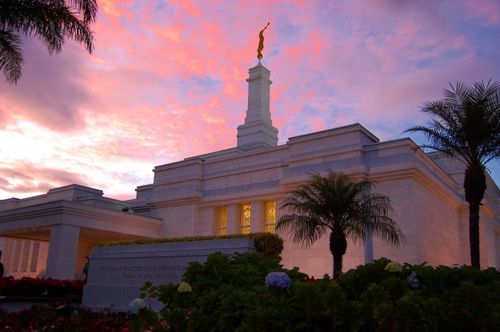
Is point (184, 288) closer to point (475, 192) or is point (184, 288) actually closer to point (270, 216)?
point (475, 192)

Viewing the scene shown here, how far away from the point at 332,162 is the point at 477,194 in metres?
7.56

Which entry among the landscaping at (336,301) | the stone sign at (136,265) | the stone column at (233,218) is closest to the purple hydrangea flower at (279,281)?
the landscaping at (336,301)

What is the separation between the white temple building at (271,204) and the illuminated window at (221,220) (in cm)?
6

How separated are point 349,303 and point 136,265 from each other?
478 inches

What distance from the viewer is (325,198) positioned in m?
17.0

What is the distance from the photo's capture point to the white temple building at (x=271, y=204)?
21.6 m

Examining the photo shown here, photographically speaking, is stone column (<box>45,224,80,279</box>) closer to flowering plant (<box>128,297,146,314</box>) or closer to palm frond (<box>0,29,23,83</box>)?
palm frond (<box>0,29,23,83</box>)

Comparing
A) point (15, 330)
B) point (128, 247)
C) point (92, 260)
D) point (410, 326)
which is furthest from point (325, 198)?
point (410, 326)

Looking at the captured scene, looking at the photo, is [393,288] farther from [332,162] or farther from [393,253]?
[332,162]

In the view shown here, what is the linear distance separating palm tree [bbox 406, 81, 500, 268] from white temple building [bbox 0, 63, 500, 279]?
3351 millimetres

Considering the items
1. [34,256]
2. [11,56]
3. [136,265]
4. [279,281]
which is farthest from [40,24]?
[34,256]

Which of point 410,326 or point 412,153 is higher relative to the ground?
point 412,153

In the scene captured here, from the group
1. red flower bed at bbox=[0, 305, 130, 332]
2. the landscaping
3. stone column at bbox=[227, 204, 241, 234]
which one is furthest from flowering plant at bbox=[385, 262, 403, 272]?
stone column at bbox=[227, 204, 241, 234]

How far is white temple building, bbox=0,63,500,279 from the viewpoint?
21609 millimetres
